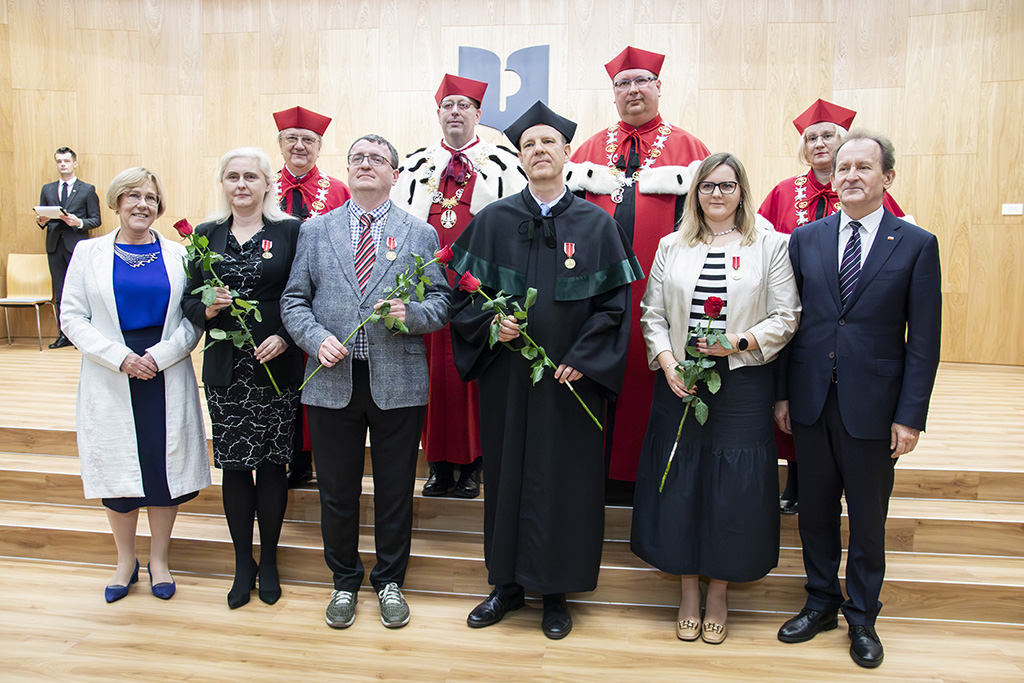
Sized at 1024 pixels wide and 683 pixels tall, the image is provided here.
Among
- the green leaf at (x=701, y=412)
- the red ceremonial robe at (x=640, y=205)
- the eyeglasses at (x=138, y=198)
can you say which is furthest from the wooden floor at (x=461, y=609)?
the eyeglasses at (x=138, y=198)

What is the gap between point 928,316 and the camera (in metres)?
2.53

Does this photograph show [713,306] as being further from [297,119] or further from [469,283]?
[297,119]

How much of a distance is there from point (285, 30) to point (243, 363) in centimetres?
584

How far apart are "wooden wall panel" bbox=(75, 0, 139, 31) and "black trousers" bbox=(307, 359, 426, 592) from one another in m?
7.03

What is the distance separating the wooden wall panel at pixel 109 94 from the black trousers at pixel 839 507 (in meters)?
7.93

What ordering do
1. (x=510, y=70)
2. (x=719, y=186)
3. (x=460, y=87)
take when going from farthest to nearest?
1. (x=510, y=70)
2. (x=460, y=87)
3. (x=719, y=186)

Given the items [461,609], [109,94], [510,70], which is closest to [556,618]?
[461,609]

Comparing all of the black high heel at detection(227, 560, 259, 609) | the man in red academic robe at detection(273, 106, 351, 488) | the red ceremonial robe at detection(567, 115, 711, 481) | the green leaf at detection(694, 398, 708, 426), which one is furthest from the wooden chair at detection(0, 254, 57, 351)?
the green leaf at detection(694, 398, 708, 426)

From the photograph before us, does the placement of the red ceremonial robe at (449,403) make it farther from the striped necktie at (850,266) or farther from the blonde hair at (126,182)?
the striped necktie at (850,266)

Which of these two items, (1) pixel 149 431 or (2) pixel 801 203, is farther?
(2) pixel 801 203

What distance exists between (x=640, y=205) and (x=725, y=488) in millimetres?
1452

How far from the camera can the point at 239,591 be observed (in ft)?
10.1

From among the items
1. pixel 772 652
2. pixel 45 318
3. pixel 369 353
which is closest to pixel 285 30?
pixel 45 318

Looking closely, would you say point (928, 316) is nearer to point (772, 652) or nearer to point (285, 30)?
point (772, 652)
